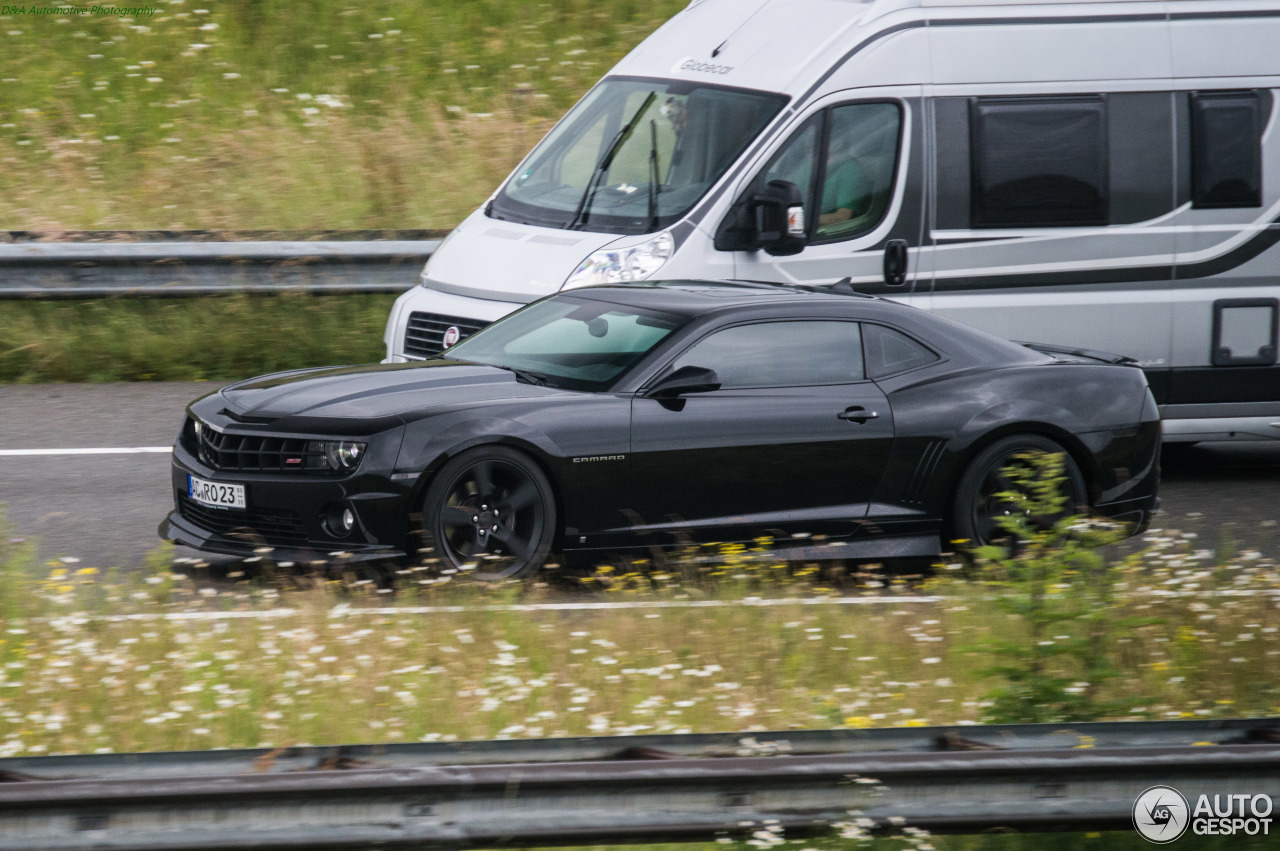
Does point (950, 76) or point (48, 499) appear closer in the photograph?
point (48, 499)

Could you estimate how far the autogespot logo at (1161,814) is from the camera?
3.99 meters

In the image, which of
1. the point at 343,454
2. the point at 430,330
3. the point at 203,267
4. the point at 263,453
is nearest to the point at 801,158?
the point at 430,330

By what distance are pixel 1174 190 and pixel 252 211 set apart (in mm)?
8317

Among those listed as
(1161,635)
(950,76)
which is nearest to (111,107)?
(950,76)

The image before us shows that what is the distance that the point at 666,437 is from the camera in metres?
7.33

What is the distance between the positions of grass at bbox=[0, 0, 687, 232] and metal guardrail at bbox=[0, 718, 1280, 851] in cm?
1087

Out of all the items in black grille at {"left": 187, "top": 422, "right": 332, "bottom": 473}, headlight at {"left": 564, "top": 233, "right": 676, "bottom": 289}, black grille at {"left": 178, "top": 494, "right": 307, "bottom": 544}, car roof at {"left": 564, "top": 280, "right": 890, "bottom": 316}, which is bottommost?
black grille at {"left": 178, "top": 494, "right": 307, "bottom": 544}

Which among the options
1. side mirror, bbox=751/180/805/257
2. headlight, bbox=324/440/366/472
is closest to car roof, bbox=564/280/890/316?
side mirror, bbox=751/180/805/257

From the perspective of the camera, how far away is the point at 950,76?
32.6ft

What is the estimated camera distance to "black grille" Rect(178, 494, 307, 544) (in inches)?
274

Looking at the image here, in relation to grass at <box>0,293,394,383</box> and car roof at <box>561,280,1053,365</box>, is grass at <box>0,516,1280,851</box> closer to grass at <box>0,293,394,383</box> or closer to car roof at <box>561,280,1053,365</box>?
car roof at <box>561,280,1053,365</box>

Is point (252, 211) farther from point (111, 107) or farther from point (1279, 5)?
point (1279, 5)

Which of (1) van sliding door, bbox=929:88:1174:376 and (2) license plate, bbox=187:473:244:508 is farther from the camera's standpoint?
(1) van sliding door, bbox=929:88:1174:376

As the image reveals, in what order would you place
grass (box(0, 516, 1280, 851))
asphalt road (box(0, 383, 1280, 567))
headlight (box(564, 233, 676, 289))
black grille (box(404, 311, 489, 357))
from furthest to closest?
black grille (box(404, 311, 489, 357)), headlight (box(564, 233, 676, 289)), asphalt road (box(0, 383, 1280, 567)), grass (box(0, 516, 1280, 851))
